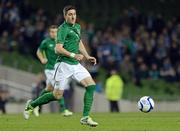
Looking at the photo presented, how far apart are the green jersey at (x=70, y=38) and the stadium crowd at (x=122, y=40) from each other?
1673cm

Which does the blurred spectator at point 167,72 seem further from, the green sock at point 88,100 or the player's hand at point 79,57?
the player's hand at point 79,57

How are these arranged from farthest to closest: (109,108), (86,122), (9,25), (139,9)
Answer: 1. (139,9)
2. (9,25)
3. (109,108)
4. (86,122)

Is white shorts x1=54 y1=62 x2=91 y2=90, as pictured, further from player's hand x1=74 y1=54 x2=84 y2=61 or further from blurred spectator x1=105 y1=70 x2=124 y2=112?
blurred spectator x1=105 y1=70 x2=124 y2=112

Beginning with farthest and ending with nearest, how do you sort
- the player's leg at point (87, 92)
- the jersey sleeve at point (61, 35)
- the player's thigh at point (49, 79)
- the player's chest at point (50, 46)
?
1. the player's chest at point (50, 46)
2. the player's thigh at point (49, 79)
3. the jersey sleeve at point (61, 35)
4. the player's leg at point (87, 92)

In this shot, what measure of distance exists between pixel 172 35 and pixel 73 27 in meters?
20.1

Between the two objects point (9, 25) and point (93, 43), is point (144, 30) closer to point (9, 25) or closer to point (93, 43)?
point (93, 43)

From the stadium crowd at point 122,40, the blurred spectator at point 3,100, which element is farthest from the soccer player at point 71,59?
the stadium crowd at point 122,40

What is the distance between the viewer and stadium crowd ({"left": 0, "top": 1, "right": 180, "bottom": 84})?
34844 millimetres

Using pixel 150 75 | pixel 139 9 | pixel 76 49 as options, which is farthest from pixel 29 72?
pixel 76 49

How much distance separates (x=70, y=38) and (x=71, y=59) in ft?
1.59

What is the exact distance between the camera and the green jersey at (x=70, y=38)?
1719 centimetres

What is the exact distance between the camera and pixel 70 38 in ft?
57.3

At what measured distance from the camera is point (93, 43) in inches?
1391

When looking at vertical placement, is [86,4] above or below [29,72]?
above
